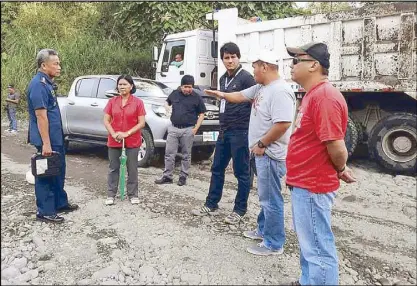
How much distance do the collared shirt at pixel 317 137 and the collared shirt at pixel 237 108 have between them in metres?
1.46

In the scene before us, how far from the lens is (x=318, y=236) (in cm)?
254

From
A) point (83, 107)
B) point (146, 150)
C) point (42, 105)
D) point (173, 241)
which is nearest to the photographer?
point (173, 241)

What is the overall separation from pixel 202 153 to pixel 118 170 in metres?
3.18

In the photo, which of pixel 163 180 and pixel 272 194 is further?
pixel 163 180

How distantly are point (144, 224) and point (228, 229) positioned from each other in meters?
0.87

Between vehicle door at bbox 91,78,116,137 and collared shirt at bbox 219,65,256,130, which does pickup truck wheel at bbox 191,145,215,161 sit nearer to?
vehicle door at bbox 91,78,116,137

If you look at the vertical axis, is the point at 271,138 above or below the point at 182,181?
above

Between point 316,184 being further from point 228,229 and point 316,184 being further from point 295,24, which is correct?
point 295,24

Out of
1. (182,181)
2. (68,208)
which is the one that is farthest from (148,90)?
(68,208)

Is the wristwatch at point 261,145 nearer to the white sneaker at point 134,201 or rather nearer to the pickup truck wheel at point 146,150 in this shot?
the white sneaker at point 134,201

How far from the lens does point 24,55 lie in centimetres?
1252

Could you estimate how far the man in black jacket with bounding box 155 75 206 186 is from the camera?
5863 mm

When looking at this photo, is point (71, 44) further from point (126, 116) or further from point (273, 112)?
point (273, 112)

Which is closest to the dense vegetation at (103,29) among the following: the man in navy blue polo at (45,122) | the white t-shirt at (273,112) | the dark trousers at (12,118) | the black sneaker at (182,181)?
the dark trousers at (12,118)
